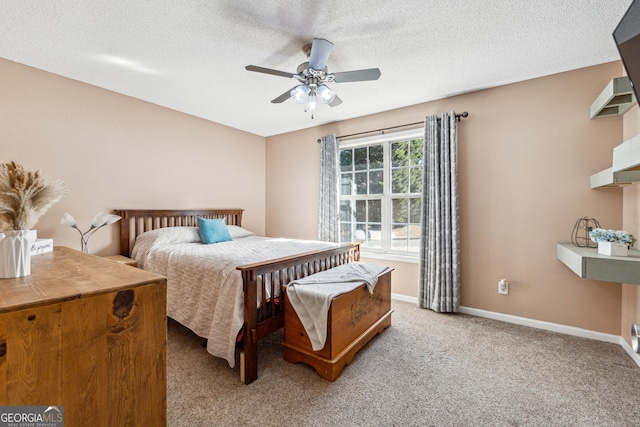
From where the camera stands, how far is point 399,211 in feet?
11.8

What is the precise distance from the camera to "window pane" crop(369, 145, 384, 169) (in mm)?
3725

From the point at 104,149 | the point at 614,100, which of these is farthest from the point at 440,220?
the point at 104,149

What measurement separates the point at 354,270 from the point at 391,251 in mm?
1352

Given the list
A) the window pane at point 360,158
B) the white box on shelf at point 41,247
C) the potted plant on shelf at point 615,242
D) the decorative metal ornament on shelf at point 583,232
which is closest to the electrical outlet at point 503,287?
the decorative metal ornament on shelf at point 583,232

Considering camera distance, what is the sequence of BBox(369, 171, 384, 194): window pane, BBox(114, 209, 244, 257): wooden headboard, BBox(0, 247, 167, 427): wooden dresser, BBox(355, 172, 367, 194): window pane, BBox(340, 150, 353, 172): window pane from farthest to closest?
BBox(340, 150, 353, 172): window pane < BBox(355, 172, 367, 194): window pane < BBox(369, 171, 384, 194): window pane < BBox(114, 209, 244, 257): wooden headboard < BBox(0, 247, 167, 427): wooden dresser

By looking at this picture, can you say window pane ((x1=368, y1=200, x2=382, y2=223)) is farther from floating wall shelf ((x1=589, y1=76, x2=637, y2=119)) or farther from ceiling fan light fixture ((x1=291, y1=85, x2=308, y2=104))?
floating wall shelf ((x1=589, y1=76, x2=637, y2=119))

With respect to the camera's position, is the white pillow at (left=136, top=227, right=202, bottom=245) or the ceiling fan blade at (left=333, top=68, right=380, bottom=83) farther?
the white pillow at (left=136, top=227, right=202, bottom=245)

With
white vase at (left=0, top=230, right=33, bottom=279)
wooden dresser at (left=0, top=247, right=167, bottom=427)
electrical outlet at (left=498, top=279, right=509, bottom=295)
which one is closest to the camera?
wooden dresser at (left=0, top=247, right=167, bottom=427)

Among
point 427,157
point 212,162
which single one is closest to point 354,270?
point 427,157

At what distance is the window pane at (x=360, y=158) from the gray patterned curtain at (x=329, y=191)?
0.28 metres

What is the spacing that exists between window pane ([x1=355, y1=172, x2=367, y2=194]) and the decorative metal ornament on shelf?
2.22 metres

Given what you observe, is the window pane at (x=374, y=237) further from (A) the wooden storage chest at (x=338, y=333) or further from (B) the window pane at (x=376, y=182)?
(A) the wooden storage chest at (x=338, y=333)

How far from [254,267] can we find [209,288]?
496 millimetres

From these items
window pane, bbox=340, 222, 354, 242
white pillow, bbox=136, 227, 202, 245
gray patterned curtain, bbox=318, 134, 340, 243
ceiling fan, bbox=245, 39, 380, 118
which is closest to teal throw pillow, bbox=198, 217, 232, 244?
white pillow, bbox=136, 227, 202, 245
